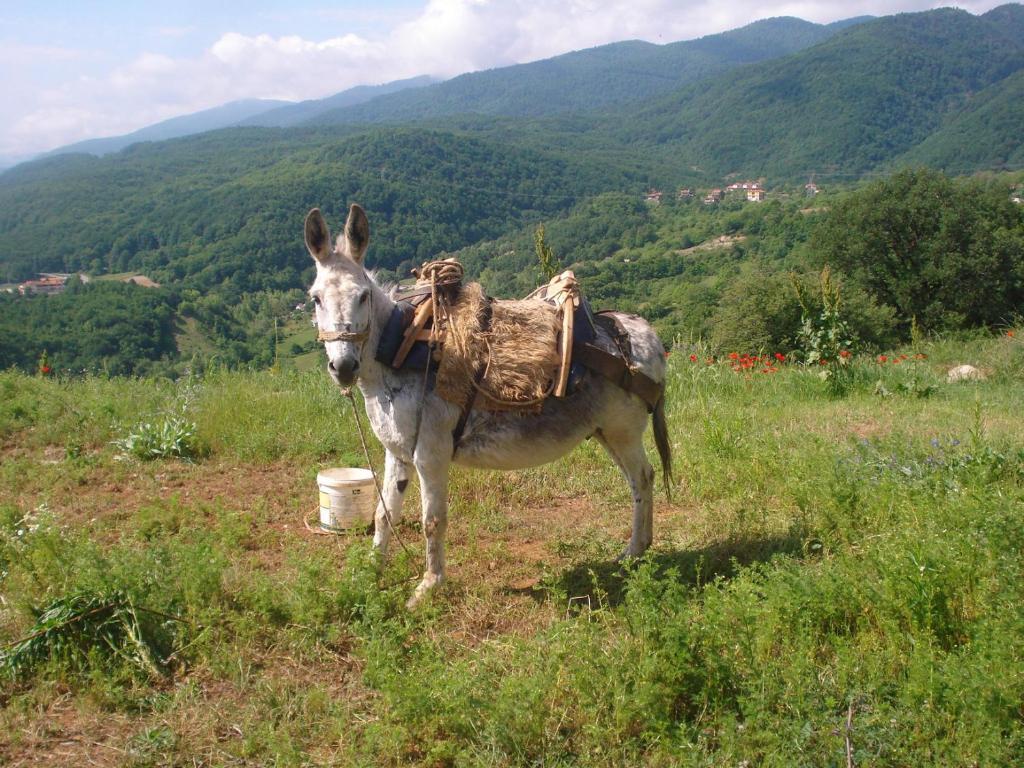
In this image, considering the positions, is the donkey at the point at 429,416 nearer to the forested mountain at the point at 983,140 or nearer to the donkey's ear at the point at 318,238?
the donkey's ear at the point at 318,238

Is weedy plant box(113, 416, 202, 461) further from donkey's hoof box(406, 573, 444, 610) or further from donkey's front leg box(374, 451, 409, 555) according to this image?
donkey's hoof box(406, 573, 444, 610)

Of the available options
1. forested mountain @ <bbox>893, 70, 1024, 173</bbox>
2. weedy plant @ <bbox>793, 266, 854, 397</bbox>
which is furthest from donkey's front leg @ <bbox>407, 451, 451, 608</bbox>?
forested mountain @ <bbox>893, 70, 1024, 173</bbox>

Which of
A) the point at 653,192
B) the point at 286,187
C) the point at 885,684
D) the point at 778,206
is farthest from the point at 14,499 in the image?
the point at 653,192

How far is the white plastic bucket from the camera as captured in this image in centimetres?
518

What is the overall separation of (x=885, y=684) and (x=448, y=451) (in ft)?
7.97

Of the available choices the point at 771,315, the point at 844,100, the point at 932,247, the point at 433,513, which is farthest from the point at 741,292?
the point at 844,100

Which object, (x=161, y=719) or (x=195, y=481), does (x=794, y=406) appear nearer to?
(x=195, y=481)

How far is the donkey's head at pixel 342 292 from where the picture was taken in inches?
139

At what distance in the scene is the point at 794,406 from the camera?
26.9 feet

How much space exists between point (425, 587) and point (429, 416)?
1.05m

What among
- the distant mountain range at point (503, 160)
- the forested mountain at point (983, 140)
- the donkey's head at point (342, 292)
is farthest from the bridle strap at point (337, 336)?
the forested mountain at point (983, 140)

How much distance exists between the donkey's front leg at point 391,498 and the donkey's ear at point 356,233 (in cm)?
128

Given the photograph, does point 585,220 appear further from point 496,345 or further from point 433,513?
point 433,513

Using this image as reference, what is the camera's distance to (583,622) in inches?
143
